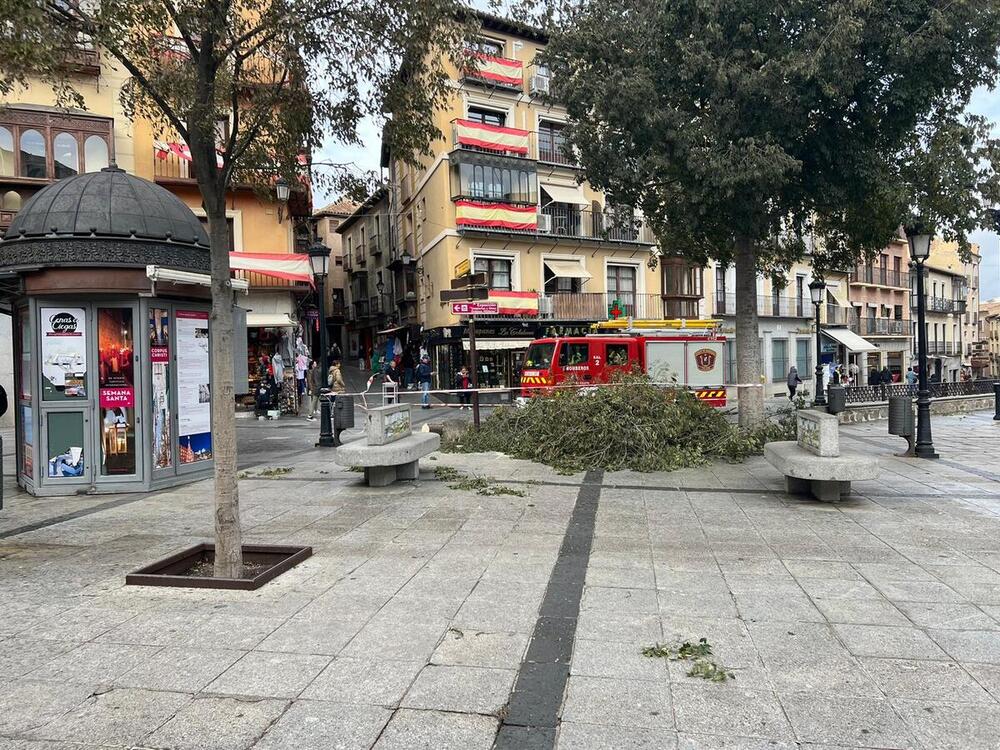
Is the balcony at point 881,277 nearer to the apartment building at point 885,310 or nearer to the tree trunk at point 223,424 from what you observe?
the apartment building at point 885,310

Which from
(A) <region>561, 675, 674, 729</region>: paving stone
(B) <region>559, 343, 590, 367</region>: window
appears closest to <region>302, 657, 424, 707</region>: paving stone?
(A) <region>561, 675, 674, 729</region>: paving stone

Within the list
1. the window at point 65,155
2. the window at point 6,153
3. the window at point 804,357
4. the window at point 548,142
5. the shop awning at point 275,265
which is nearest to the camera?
the window at point 6,153

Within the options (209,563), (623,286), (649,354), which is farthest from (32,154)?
(623,286)

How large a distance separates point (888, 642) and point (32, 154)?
22.9m

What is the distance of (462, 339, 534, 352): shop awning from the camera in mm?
27578

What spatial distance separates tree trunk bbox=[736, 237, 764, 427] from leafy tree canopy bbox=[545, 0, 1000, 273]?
1.64ft

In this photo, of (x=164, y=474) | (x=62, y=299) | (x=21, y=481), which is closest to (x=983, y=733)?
(x=164, y=474)

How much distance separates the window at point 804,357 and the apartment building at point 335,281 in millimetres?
31864

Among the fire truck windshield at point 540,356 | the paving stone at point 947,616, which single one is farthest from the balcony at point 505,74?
the paving stone at point 947,616

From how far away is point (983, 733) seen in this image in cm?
283

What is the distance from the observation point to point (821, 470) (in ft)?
23.4

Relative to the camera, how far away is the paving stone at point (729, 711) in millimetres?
2871

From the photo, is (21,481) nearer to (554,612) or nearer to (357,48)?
(357,48)

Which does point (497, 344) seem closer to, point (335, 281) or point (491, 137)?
point (491, 137)
